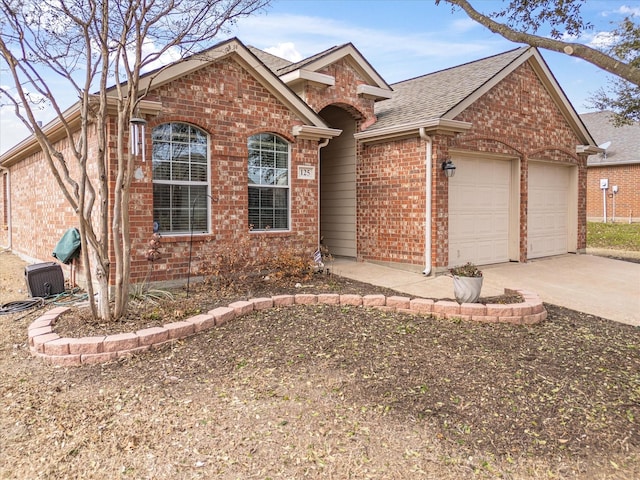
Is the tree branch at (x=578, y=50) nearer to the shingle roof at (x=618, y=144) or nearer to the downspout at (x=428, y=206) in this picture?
the downspout at (x=428, y=206)

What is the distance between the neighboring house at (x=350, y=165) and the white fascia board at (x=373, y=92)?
34 mm

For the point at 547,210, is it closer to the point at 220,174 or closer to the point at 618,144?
the point at 220,174

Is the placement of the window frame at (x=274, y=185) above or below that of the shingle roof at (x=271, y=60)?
below

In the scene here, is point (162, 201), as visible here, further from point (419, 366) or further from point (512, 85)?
point (512, 85)

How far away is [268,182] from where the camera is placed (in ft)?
29.0

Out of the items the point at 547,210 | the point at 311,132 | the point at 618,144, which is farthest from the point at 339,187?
the point at 618,144

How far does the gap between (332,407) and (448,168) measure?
660cm

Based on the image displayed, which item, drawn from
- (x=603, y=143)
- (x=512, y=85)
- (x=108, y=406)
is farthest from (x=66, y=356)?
(x=603, y=143)

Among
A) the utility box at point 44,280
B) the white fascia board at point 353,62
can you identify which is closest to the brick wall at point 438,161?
the white fascia board at point 353,62

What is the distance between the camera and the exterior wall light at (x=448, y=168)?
9.05 meters

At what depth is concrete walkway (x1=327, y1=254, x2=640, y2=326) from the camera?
23.7 feet

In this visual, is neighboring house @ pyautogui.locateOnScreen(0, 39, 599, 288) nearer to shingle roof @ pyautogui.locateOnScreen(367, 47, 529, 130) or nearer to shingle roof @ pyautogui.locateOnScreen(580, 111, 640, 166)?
shingle roof @ pyautogui.locateOnScreen(367, 47, 529, 130)

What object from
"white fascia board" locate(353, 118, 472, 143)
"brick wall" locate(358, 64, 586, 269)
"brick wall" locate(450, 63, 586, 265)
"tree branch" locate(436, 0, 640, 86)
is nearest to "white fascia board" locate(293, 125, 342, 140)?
"white fascia board" locate(353, 118, 472, 143)

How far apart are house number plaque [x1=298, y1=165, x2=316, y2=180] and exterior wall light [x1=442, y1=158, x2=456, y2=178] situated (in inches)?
101
